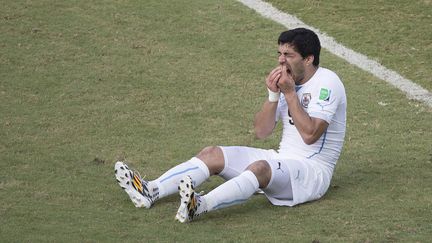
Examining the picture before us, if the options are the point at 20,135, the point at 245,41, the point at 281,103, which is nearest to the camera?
the point at 281,103

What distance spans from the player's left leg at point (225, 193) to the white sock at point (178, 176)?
0.38 m

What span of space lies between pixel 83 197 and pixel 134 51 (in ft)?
15.4

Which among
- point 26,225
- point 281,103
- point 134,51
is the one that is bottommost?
point 134,51

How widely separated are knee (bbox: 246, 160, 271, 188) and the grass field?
0.95ft

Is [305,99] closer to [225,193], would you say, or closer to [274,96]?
[274,96]

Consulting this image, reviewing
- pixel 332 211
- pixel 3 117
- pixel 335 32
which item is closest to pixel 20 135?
pixel 3 117

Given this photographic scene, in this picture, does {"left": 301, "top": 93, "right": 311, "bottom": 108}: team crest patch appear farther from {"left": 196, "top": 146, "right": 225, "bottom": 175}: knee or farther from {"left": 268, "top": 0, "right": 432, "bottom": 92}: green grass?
{"left": 268, "top": 0, "right": 432, "bottom": 92}: green grass

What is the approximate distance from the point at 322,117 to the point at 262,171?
70cm

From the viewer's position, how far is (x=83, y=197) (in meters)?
9.21

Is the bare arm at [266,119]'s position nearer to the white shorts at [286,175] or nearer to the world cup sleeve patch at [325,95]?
the white shorts at [286,175]

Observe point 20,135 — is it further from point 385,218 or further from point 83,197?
point 385,218

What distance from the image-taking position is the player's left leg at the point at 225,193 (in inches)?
331

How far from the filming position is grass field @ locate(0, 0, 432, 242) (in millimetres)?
8516

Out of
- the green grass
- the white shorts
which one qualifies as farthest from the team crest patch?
the green grass
